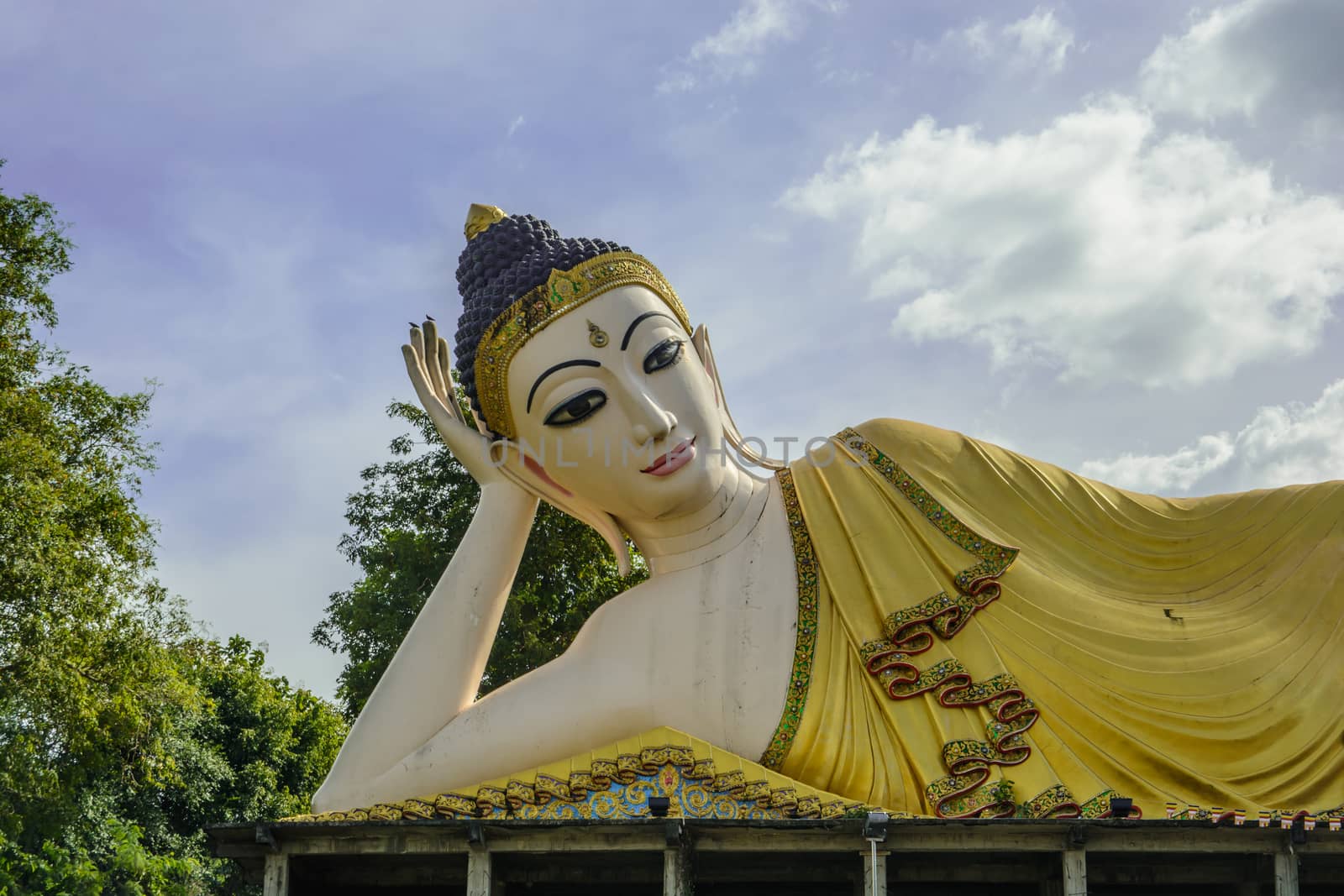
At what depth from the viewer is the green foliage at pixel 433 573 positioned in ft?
49.5

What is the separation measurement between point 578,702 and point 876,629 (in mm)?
1646

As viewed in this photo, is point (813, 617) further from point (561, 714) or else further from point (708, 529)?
point (561, 714)

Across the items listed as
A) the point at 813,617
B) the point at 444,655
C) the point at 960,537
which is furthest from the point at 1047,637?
the point at 444,655

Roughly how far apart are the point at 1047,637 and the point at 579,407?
285cm

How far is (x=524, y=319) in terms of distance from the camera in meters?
9.16

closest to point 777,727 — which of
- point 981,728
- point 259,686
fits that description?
point 981,728

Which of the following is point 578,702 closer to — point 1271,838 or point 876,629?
point 876,629

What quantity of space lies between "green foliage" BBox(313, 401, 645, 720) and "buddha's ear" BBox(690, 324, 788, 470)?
18.2 ft

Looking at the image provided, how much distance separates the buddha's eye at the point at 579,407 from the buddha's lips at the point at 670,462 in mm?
446

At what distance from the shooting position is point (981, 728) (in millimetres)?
8234

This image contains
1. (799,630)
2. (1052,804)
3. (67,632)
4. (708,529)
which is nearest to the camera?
(1052,804)

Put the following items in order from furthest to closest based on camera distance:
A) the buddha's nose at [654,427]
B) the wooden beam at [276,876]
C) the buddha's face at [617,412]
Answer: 1. the buddha's face at [617,412]
2. the buddha's nose at [654,427]
3. the wooden beam at [276,876]

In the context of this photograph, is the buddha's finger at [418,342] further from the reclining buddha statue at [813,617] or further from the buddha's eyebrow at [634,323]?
the buddha's eyebrow at [634,323]

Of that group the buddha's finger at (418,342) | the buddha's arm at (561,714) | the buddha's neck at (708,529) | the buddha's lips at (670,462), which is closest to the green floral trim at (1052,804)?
the buddha's arm at (561,714)
